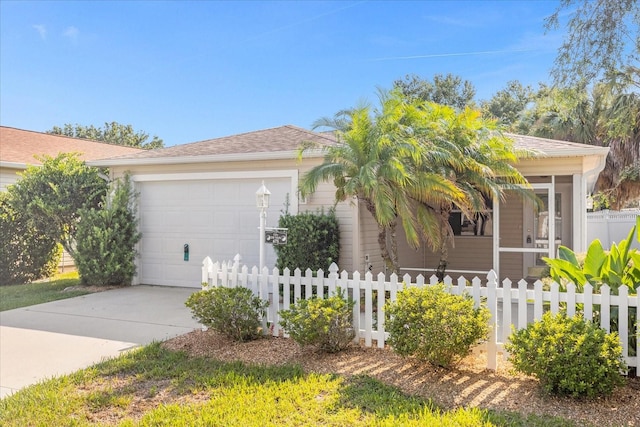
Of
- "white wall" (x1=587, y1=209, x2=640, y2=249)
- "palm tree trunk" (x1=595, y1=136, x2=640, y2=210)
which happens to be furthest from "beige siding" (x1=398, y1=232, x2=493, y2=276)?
"palm tree trunk" (x1=595, y1=136, x2=640, y2=210)

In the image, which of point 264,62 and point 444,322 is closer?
point 444,322

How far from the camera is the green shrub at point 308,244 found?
850cm

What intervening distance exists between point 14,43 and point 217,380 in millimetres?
14796

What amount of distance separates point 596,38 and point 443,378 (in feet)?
17.5

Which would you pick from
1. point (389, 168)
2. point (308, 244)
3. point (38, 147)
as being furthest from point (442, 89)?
point (389, 168)

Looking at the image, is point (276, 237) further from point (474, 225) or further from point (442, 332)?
point (474, 225)

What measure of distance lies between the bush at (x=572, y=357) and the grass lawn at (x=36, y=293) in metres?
8.39

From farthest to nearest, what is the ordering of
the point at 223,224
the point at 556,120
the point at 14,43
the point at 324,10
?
the point at 556,120 → the point at 14,43 → the point at 324,10 → the point at 223,224

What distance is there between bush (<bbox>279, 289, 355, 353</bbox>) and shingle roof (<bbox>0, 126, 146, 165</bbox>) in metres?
11.0

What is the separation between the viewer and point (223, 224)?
9930mm

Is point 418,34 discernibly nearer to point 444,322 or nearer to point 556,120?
point 556,120

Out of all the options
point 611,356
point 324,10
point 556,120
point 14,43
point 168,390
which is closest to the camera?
point 611,356

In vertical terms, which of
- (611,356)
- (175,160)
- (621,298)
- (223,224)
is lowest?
(611,356)

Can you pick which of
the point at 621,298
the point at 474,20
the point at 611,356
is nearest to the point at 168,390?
the point at 611,356
